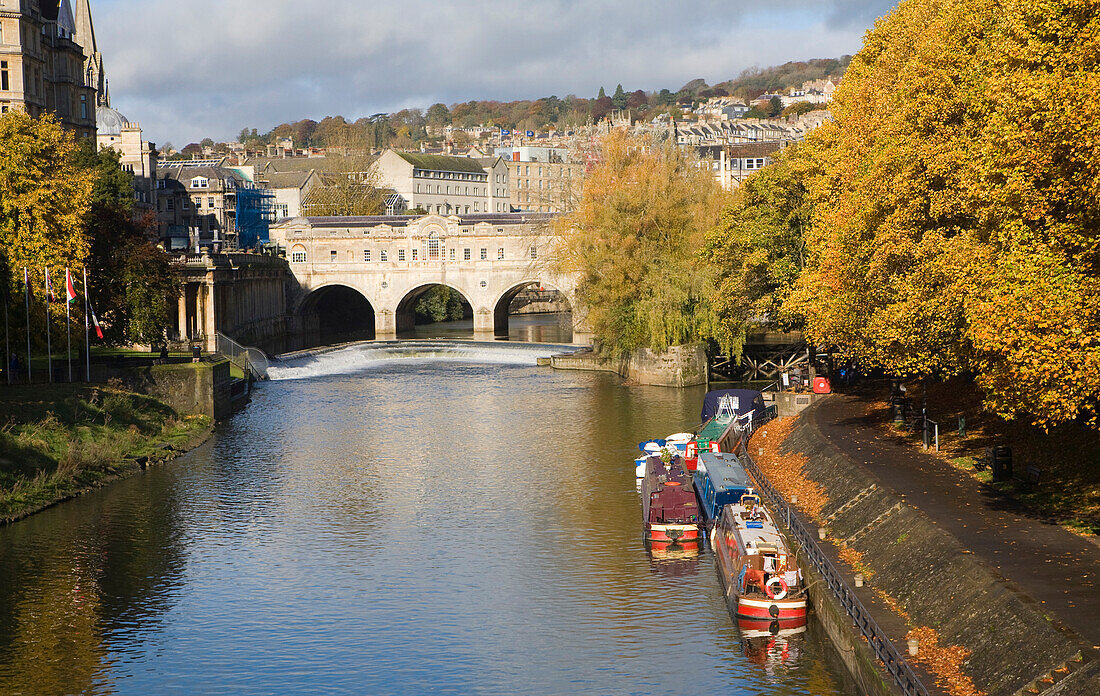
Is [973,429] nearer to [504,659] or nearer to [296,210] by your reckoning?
[504,659]

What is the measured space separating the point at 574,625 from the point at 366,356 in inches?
2394

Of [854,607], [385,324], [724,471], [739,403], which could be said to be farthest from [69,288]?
[385,324]

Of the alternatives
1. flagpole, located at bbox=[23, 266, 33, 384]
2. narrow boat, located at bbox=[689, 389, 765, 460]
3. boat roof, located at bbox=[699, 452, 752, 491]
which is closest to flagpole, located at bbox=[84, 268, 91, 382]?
flagpole, located at bbox=[23, 266, 33, 384]

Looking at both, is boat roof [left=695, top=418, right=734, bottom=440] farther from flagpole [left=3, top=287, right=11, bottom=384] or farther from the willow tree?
flagpole [left=3, top=287, right=11, bottom=384]

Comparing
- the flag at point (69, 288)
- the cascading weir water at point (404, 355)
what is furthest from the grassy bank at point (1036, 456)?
the cascading weir water at point (404, 355)

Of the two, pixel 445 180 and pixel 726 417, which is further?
pixel 445 180

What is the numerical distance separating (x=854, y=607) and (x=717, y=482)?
11760mm

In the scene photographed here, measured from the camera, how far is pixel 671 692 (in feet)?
76.6

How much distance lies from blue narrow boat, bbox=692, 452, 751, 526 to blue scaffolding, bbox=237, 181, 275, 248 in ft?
334

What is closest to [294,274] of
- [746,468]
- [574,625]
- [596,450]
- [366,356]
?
[366,356]

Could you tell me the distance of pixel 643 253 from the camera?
233ft

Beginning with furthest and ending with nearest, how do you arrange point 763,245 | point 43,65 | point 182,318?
point 43,65 < point 182,318 < point 763,245

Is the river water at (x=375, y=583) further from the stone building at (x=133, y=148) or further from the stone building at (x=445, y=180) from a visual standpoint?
the stone building at (x=445, y=180)

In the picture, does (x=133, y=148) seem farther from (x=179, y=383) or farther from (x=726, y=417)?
(x=726, y=417)
